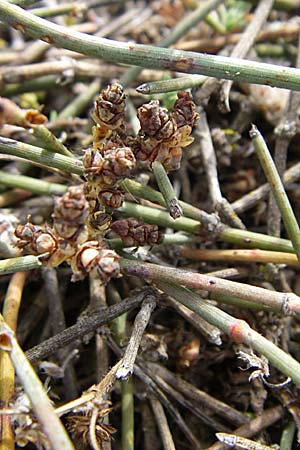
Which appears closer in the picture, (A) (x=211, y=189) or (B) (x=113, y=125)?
(B) (x=113, y=125)

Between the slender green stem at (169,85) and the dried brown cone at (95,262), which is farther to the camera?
the slender green stem at (169,85)

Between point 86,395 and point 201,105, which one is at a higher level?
point 201,105

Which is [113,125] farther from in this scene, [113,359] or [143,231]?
[113,359]

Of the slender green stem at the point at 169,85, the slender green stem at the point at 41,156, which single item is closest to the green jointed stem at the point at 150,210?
the slender green stem at the point at 41,156

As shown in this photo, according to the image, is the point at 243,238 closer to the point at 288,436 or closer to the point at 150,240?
the point at 150,240

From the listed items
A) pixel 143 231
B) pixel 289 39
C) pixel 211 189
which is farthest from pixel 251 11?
pixel 143 231

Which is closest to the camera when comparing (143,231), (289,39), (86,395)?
(86,395)

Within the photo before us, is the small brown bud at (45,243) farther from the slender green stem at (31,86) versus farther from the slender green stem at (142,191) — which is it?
the slender green stem at (31,86)
